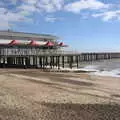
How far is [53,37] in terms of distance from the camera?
2283 inches

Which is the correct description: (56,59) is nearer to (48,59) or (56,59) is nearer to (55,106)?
(48,59)

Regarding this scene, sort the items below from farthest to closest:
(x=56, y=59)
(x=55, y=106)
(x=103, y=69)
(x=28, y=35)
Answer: (x=28, y=35)
(x=56, y=59)
(x=103, y=69)
(x=55, y=106)

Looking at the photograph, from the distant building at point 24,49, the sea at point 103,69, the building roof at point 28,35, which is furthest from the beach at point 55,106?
the building roof at point 28,35

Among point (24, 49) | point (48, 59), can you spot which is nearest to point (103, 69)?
point (24, 49)

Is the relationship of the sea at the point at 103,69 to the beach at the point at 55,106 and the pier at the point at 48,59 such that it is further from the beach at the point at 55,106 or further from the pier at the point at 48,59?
the beach at the point at 55,106

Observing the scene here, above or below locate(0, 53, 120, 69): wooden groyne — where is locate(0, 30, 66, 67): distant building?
above

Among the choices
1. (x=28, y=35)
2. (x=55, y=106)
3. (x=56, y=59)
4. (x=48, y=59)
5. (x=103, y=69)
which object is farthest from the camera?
(x=48, y=59)

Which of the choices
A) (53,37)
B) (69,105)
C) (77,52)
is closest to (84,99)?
(69,105)

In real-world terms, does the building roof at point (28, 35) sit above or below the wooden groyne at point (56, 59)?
above

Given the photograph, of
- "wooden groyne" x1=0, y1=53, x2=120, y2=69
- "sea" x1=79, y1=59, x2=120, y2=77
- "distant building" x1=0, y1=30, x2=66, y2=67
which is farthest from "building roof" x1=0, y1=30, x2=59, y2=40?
"sea" x1=79, y1=59, x2=120, y2=77

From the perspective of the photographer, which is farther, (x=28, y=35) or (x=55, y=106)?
(x=28, y=35)

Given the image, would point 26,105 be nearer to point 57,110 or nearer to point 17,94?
point 57,110

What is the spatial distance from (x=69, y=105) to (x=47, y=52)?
102 feet

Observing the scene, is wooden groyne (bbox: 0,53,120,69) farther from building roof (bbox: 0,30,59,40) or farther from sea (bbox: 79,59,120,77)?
building roof (bbox: 0,30,59,40)
